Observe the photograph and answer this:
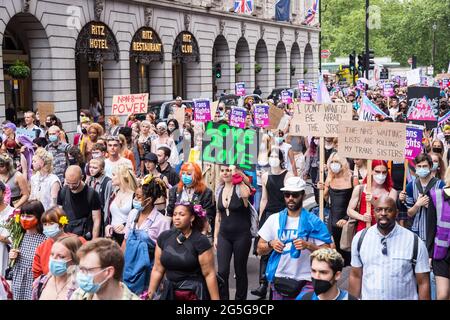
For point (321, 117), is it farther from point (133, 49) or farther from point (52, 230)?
point (133, 49)

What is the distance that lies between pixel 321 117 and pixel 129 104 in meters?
7.64

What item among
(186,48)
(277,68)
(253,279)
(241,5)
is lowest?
(253,279)

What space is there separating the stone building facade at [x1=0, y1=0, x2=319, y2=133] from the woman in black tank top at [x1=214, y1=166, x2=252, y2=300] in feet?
56.5

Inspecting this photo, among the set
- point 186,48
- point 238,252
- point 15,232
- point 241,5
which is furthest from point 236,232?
point 241,5

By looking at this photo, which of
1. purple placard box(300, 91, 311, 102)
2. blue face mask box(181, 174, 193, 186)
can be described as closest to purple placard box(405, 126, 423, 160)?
→ blue face mask box(181, 174, 193, 186)

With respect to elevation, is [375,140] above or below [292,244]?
above

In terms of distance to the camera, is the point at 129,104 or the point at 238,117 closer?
the point at 238,117

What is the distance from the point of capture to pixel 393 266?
5520mm

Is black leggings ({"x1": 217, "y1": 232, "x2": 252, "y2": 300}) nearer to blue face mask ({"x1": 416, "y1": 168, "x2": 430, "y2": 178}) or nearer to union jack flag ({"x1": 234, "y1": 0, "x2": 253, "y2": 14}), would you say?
blue face mask ({"x1": 416, "y1": 168, "x2": 430, "y2": 178})

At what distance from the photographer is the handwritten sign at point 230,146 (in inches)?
355

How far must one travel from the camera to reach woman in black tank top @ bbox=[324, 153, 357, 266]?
28.4 feet

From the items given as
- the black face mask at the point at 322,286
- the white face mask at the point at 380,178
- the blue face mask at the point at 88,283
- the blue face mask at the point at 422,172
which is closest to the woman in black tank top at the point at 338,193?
the white face mask at the point at 380,178

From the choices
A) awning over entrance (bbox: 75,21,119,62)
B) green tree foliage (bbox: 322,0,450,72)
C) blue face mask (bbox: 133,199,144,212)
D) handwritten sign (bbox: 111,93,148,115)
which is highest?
green tree foliage (bbox: 322,0,450,72)

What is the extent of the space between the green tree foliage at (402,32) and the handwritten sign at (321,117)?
72.1m
